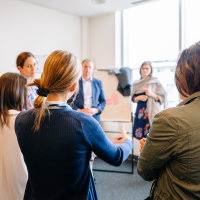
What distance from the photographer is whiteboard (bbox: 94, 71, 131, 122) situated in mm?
3229

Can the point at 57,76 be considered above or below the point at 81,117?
above

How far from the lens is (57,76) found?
33.4 inches

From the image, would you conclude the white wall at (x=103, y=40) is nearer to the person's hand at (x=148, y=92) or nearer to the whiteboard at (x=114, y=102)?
the whiteboard at (x=114, y=102)

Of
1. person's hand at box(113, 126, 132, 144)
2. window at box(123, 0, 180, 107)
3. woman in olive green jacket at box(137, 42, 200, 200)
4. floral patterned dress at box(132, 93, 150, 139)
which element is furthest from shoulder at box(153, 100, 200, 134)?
window at box(123, 0, 180, 107)

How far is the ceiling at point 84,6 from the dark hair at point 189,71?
9.46ft

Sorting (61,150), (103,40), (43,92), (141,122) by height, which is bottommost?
(141,122)

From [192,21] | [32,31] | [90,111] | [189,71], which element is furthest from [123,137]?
[32,31]

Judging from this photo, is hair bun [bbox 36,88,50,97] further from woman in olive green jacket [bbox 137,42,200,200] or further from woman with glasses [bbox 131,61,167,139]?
woman with glasses [bbox 131,61,167,139]

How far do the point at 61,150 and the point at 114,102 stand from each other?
2538mm

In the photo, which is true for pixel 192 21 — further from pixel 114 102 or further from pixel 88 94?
pixel 88 94

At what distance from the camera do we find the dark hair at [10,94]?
1340mm

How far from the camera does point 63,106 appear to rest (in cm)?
87

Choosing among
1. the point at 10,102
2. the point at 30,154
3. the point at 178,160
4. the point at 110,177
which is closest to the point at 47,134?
the point at 30,154

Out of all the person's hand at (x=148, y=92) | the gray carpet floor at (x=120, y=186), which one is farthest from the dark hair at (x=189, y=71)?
the person's hand at (x=148, y=92)
